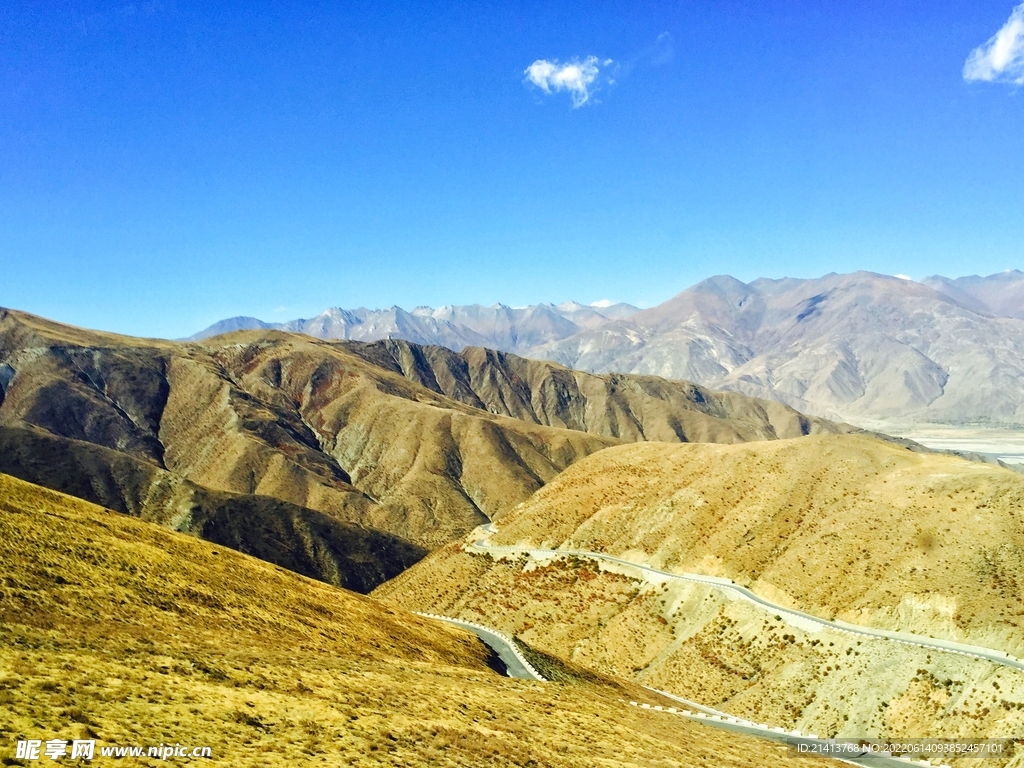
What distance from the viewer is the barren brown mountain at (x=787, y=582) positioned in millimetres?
45125

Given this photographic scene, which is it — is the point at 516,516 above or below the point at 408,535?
above

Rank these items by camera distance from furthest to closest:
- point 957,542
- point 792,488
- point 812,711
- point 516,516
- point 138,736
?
1. point 516,516
2. point 792,488
3. point 957,542
4. point 812,711
5. point 138,736

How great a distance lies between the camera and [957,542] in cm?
5412

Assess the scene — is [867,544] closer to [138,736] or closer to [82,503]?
[138,736]

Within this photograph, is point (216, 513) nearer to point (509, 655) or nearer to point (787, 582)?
point (509, 655)

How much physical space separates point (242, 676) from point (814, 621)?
49485mm

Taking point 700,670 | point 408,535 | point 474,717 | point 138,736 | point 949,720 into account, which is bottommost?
point 408,535

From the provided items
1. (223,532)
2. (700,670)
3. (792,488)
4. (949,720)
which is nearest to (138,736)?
(949,720)

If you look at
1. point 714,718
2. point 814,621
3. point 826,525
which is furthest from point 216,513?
point 814,621

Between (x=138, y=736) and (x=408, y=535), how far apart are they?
160624 millimetres

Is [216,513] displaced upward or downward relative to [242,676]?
downward

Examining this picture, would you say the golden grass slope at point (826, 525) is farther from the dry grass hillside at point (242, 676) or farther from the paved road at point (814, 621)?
the dry grass hillside at point (242, 676)

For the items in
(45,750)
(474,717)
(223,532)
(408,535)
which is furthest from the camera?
(408,535)

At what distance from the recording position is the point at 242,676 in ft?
74.7
